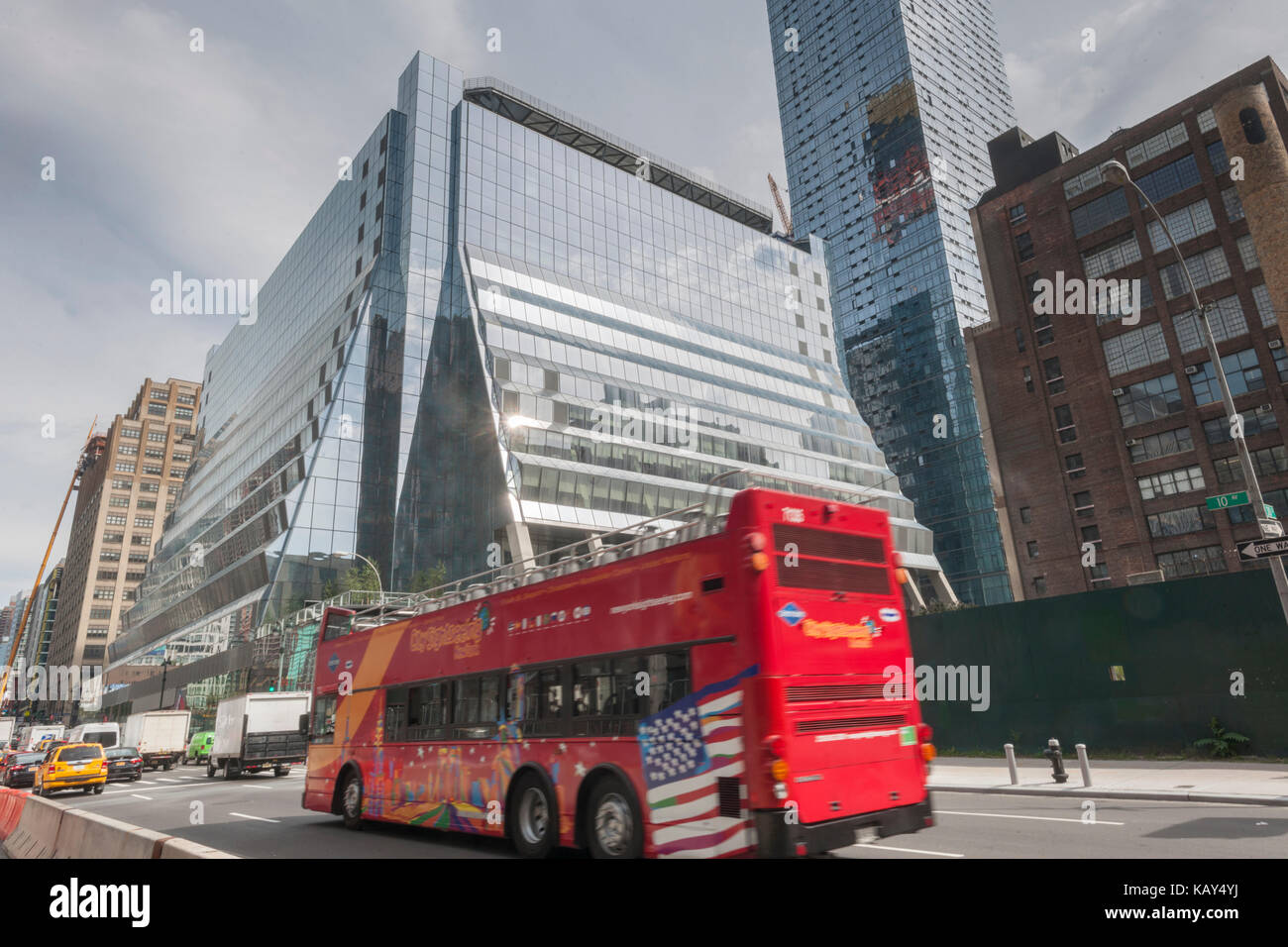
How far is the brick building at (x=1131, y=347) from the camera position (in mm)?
48344

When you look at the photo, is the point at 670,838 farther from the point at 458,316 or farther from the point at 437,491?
the point at 458,316

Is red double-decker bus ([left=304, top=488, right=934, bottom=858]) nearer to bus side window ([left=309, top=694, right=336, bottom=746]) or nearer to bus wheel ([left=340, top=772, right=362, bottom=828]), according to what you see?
bus wheel ([left=340, top=772, right=362, bottom=828])

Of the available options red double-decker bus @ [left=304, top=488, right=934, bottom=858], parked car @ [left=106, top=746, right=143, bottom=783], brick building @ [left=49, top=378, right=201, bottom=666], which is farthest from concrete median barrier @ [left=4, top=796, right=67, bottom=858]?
brick building @ [left=49, top=378, right=201, bottom=666]

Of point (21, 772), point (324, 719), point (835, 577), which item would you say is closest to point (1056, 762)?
point (835, 577)

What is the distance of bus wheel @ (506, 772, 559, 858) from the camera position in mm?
9906

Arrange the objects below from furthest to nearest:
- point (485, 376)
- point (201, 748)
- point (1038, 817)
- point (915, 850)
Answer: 1. point (485, 376)
2. point (201, 748)
3. point (1038, 817)
4. point (915, 850)

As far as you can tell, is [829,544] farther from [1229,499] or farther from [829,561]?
[1229,499]

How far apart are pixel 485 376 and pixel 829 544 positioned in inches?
2192

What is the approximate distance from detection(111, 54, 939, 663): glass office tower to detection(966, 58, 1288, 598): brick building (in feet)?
50.8

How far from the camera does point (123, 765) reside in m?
32.2

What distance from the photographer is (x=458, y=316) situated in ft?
224

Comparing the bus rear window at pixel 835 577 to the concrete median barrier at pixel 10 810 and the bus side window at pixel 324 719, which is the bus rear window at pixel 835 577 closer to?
the bus side window at pixel 324 719

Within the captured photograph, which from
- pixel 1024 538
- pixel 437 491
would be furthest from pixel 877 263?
pixel 437 491
